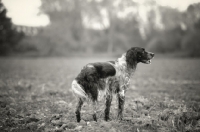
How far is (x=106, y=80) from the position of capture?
5.20 meters

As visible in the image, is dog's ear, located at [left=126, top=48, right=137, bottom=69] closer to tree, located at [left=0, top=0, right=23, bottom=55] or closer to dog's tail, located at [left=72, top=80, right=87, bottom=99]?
dog's tail, located at [left=72, top=80, right=87, bottom=99]

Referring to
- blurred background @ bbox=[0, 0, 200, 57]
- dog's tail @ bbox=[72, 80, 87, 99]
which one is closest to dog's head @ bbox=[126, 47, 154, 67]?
dog's tail @ bbox=[72, 80, 87, 99]

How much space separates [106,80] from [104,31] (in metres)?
43.3

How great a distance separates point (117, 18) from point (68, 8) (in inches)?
463

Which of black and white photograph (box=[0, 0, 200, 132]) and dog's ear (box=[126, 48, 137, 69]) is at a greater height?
dog's ear (box=[126, 48, 137, 69])

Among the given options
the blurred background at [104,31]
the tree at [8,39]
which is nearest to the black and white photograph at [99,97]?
the tree at [8,39]

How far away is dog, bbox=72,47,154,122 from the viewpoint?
4.93 metres

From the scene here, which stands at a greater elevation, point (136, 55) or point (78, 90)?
point (136, 55)

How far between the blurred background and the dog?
31008 millimetres

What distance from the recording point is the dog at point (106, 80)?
493 cm

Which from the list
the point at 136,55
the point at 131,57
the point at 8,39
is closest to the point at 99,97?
the point at 131,57

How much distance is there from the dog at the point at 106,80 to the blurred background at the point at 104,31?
31.0 meters

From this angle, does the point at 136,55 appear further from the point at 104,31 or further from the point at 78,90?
the point at 104,31

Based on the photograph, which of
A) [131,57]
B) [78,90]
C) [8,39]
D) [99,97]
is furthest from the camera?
[8,39]
